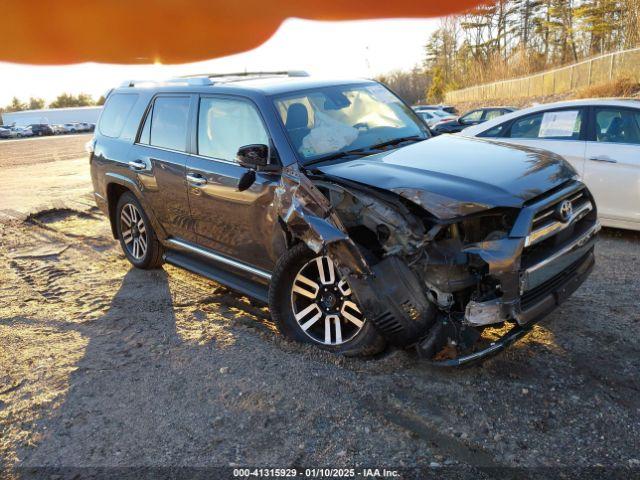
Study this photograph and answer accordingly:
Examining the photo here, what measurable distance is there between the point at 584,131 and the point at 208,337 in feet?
15.7

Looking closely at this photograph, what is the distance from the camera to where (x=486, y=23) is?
54281 millimetres

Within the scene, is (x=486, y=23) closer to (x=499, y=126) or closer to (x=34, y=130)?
(x=34, y=130)

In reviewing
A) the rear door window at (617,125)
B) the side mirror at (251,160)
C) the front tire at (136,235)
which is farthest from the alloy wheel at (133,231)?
the rear door window at (617,125)

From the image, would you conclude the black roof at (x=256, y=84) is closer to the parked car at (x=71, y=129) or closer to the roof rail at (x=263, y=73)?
the roof rail at (x=263, y=73)

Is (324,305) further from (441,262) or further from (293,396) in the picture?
(441,262)

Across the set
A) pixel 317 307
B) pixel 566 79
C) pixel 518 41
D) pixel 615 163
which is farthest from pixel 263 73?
pixel 518 41

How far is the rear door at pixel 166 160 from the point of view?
4703 millimetres

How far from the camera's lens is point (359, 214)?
11.0 feet

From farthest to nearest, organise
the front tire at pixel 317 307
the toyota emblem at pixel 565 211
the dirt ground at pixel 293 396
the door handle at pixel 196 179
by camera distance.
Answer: the door handle at pixel 196 179 → the front tire at pixel 317 307 → the toyota emblem at pixel 565 211 → the dirt ground at pixel 293 396

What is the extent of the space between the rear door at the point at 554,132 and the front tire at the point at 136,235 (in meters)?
4.22

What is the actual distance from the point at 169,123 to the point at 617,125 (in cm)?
477

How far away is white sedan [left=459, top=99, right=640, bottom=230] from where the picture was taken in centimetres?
575

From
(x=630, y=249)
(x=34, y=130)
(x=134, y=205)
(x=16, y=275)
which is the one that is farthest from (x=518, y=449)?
(x=34, y=130)

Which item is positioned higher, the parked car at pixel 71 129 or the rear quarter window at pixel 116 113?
the rear quarter window at pixel 116 113
